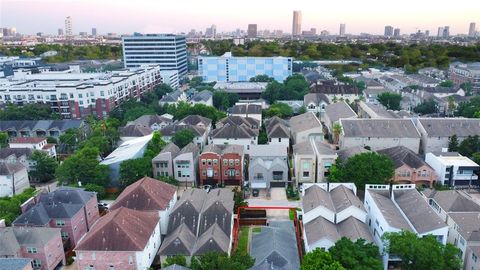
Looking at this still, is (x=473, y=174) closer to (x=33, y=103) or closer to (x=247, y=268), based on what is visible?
(x=247, y=268)

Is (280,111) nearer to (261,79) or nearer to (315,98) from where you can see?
(315,98)

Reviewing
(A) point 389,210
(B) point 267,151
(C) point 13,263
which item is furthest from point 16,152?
(A) point 389,210

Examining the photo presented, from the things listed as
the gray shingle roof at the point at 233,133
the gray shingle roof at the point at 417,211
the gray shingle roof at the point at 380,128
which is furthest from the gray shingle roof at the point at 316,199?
the gray shingle roof at the point at 380,128

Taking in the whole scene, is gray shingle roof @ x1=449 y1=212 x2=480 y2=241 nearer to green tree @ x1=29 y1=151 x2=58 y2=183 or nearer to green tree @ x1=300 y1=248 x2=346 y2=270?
green tree @ x1=300 y1=248 x2=346 y2=270

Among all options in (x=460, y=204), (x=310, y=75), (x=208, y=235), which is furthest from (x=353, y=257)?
(x=310, y=75)

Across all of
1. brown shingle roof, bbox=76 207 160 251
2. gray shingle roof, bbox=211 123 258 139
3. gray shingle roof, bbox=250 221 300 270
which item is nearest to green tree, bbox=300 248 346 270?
gray shingle roof, bbox=250 221 300 270

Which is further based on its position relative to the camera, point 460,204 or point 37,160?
point 37,160
